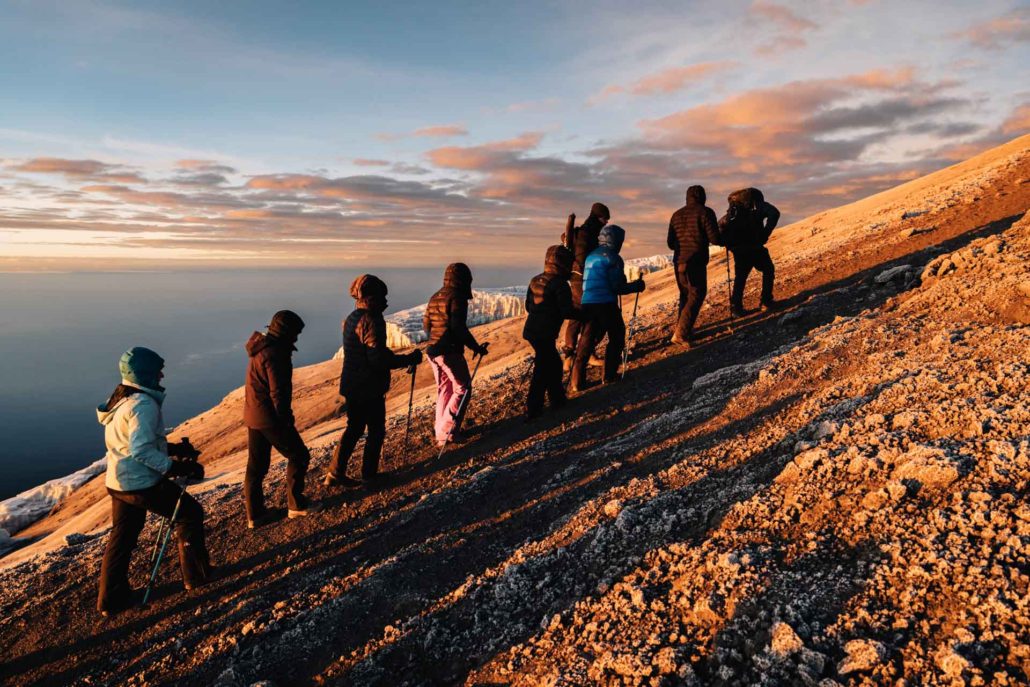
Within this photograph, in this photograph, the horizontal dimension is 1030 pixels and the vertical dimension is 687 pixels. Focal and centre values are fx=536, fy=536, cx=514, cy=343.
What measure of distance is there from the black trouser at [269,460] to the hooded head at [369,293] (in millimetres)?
1868

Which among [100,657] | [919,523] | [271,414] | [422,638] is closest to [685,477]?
[919,523]

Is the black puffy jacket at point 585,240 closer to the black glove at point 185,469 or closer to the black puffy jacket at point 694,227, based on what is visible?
the black puffy jacket at point 694,227

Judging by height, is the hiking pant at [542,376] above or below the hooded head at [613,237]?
below

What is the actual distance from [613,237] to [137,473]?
748 cm

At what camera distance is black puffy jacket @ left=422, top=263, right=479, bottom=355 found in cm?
804

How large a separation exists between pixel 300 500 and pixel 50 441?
759ft

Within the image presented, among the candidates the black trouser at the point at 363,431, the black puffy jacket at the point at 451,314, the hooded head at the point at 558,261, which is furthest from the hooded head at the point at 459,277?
the black trouser at the point at 363,431

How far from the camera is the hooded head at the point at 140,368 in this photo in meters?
5.37

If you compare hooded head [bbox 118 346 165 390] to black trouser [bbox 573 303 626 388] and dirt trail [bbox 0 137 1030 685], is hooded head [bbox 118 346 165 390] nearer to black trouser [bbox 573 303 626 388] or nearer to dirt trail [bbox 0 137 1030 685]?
dirt trail [bbox 0 137 1030 685]

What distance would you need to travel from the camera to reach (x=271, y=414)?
22.4 feet

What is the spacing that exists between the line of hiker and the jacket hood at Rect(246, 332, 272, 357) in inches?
0.7

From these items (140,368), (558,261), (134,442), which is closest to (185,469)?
(134,442)

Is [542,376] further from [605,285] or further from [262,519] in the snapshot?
[262,519]

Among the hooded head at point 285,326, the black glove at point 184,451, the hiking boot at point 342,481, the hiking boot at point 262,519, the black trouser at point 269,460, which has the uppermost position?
the hooded head at point 285,326
